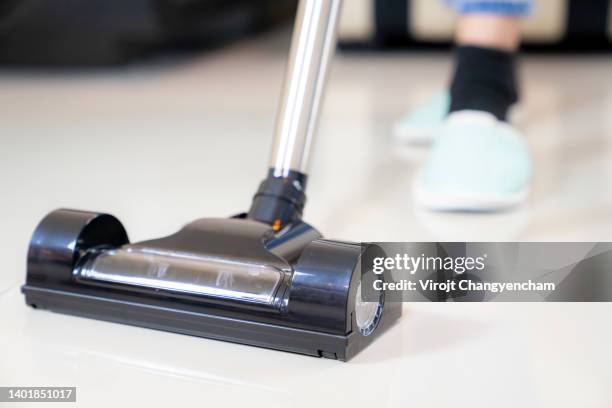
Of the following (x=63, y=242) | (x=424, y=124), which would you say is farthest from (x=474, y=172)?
(x=63, y=242)

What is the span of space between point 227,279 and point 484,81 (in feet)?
2.17

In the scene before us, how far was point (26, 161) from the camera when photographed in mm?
1352

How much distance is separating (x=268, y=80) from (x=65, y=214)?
1.36 m

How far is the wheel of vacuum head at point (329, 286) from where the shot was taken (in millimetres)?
636

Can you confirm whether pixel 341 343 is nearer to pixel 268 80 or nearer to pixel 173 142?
pixel 173 142

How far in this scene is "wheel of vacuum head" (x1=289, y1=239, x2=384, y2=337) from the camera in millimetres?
636

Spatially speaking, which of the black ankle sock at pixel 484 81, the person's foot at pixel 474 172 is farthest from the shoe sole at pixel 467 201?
the black ankle sock at pixel 484 81

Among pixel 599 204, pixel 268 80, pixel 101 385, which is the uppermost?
pixel 268 80

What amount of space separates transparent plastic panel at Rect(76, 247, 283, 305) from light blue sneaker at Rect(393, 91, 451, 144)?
0.75 m

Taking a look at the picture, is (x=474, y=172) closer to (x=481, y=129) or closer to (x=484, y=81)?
(x=481, y=129)

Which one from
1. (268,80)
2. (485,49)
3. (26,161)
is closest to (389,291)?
(485,49)

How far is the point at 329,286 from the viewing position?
0.64m

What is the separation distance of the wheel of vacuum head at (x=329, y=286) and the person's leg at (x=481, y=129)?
0.40 metres

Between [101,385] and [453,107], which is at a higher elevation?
[453,107]
